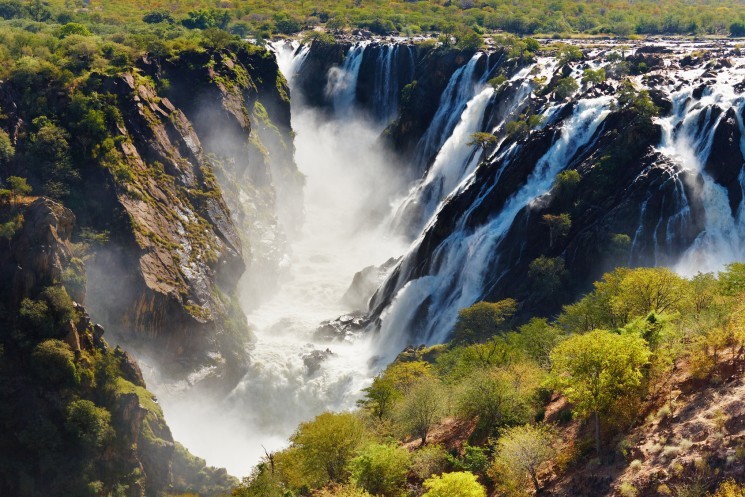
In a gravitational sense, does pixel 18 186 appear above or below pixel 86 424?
above

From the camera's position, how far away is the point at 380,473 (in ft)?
107

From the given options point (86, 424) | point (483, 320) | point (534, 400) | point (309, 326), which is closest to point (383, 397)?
point (534, 400)

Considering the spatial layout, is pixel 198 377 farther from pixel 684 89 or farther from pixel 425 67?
pixel 425 67

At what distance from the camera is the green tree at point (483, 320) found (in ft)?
171

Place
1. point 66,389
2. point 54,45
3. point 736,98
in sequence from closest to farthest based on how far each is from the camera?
point 66,389 < point 736,98 < point 54,45

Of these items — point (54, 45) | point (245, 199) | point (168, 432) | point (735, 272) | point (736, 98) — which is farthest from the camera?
point (245, 199)

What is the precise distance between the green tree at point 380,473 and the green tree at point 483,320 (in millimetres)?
20068

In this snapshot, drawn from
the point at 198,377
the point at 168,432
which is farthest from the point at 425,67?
the point at 168,432

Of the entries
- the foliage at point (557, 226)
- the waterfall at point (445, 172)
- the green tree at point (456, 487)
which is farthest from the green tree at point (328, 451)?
the waterfall at point (445, 172)

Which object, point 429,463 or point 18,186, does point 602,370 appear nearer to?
point 429,463

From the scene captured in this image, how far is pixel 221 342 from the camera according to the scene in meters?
65.2

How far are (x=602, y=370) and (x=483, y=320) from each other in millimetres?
23736

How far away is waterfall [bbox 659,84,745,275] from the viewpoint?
51156 millimetres

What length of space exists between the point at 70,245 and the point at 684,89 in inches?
2236
